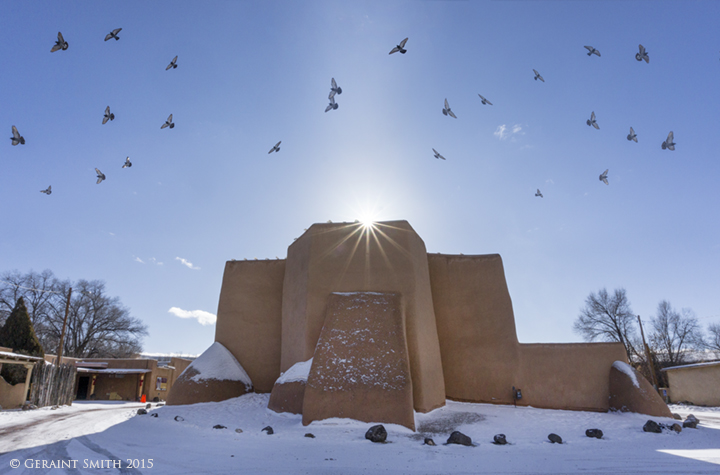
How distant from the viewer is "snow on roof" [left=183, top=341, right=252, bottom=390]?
45.6 ft

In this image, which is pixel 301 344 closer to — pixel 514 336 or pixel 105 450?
pixel 105 450

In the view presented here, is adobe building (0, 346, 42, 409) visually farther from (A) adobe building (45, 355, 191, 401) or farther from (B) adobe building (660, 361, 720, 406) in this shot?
(B) adobe building (660, 361, 720, 406)

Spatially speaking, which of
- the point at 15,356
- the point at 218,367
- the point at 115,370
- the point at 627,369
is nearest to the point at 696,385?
the point at 627,369

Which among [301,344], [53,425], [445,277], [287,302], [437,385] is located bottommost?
[53,425]

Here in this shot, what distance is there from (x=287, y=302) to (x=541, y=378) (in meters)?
9.03

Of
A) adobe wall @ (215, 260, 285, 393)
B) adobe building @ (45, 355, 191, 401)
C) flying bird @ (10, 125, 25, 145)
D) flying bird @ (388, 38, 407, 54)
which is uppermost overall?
flying bird @ (388, 38, 407, 54)

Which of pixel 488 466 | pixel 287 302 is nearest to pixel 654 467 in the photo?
pixel 488 466

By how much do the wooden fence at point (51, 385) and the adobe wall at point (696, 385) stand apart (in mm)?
28408

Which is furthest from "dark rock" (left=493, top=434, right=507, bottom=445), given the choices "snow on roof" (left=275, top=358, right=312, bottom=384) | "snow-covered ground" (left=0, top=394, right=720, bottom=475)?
"snow on roof" (left=275, top=358, right=312, bottom=384)

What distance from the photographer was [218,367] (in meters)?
14.3

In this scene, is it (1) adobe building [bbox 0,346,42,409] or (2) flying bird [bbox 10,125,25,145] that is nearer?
(2) flying bird [bbox 10,125,25,145]

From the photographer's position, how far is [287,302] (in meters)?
13.9

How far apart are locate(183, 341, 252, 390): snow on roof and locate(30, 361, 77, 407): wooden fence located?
5862 millimetres

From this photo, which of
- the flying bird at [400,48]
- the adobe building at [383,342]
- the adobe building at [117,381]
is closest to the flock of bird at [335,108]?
the flying bird at [400,48]
